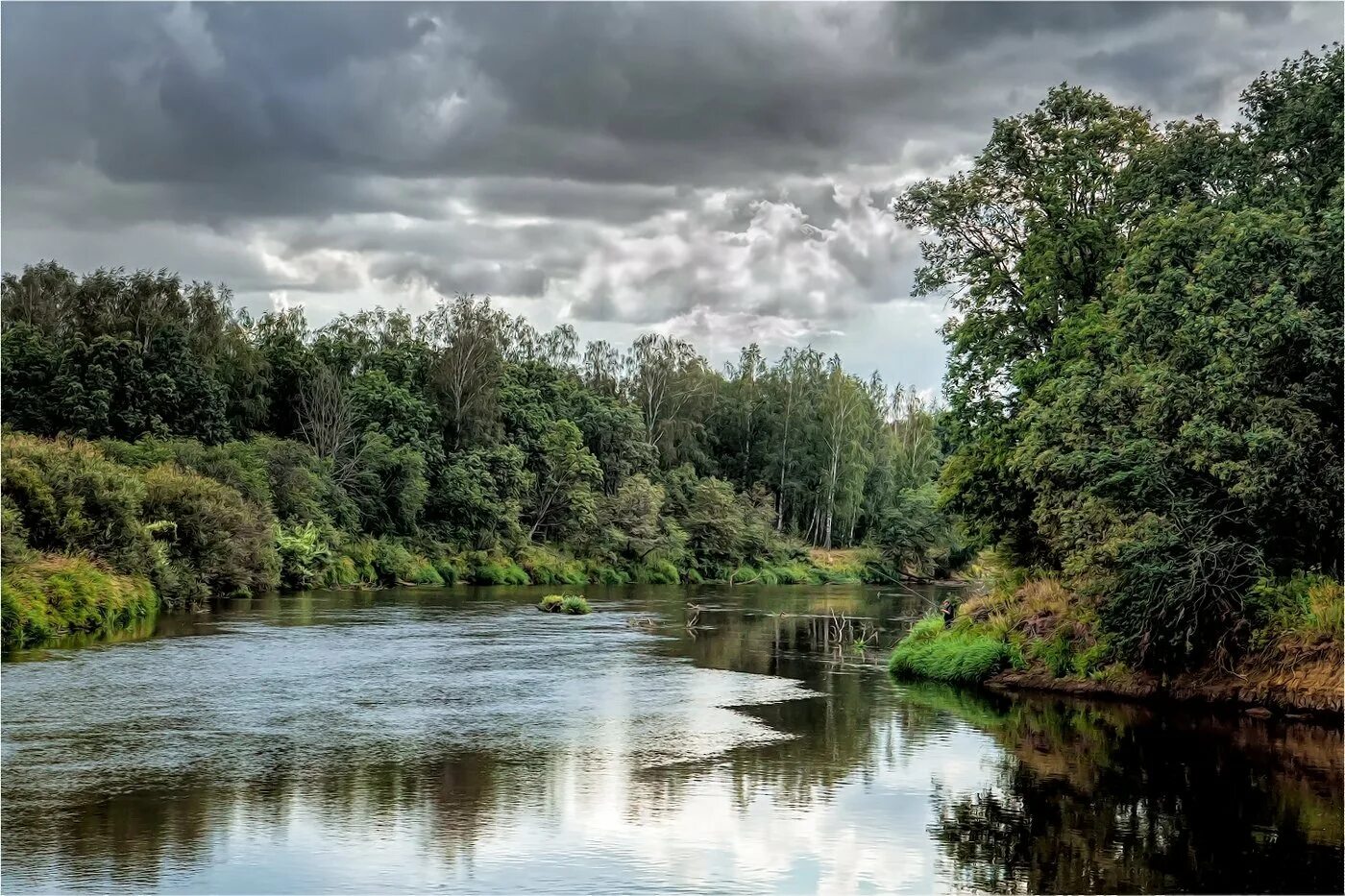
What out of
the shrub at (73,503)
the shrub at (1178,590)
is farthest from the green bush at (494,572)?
the shrub at (1178,590)

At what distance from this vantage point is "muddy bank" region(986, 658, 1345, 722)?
23719 millimetres

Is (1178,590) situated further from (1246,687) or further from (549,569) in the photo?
(549,569)

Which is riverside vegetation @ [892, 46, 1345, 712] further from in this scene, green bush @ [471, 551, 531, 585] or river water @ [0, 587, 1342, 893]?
green bush @ [471, 551, 531, 585]

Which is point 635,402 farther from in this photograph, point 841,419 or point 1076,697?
point 1076,697

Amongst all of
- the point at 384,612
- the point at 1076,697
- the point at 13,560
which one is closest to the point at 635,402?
the point at 384,612

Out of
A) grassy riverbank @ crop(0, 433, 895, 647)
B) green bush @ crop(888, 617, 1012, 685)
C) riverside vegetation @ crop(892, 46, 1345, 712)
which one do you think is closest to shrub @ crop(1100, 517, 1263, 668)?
riverside vegetation @ crop(892, 46, 1345, 712)

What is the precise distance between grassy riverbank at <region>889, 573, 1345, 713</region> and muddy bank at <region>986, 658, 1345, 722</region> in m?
0.02

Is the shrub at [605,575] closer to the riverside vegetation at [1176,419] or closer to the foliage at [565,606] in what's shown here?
the foliage at [565,606]

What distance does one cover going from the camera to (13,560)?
38.2m

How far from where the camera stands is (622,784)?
765 inches

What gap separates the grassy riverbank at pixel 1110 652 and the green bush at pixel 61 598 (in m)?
25.5

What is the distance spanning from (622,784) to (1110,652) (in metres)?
13.6

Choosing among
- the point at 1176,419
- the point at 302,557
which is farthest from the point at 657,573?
the point at 1176,419

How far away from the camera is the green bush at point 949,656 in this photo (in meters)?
31.3
